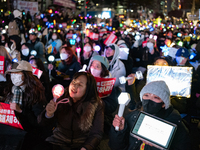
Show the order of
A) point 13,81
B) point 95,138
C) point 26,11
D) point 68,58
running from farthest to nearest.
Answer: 1. point 26,11
2. point 68,58
3. point 13,81
4. point 95,138

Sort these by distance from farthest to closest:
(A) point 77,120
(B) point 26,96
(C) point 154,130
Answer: (B) point 26,96
(A) point 77,120
(C) point 154,130

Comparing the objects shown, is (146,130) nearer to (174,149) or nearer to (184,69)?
(174,149)

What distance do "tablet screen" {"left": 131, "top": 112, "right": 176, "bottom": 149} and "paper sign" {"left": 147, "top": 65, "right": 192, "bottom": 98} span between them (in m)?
1.84

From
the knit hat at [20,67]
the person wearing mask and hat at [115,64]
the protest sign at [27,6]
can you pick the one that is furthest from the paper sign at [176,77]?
the protest sign at [27,6]

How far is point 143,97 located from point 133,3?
68.2m

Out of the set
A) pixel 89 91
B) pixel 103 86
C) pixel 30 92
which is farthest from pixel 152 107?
pixel 30 92

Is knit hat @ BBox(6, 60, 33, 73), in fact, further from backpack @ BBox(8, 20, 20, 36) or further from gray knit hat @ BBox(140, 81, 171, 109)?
backpack @ BBox(8, 20, 20, 36)

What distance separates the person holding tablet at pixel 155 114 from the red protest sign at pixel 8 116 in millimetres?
1461

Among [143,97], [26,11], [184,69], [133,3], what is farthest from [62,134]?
[133,3]

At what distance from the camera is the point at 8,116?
3.19 m

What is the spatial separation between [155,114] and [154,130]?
0.40 m

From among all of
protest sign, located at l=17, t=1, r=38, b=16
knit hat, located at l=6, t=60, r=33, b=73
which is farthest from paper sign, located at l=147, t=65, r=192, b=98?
protest sign, located at l=17, t=1, r=38, b=16

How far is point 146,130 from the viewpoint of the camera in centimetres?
227

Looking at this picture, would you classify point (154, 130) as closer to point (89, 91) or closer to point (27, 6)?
point (89, 91)
